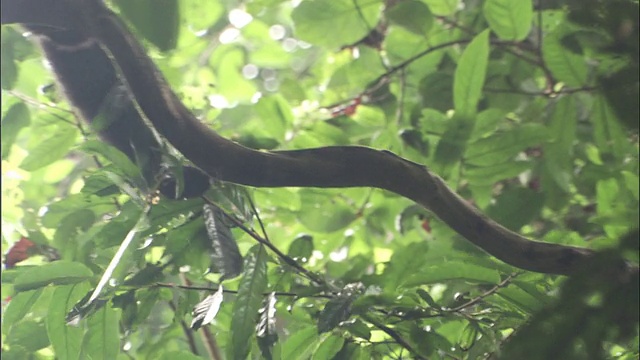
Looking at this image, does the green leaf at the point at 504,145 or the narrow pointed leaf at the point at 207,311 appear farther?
the green leaf at the point at 504,145

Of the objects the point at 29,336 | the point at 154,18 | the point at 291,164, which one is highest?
the point at 154,18

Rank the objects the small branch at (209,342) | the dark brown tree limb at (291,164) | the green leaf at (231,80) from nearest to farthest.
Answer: the dark brown tree limb at (291,164) < the small branch at (209,342) < the green leaf at (231,80)

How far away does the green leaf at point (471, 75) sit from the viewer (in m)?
0.71

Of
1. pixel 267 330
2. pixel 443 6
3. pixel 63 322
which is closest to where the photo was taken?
pixel 267 330

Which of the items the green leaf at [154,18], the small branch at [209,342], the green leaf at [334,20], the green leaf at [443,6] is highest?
the green leaf at [154,18]

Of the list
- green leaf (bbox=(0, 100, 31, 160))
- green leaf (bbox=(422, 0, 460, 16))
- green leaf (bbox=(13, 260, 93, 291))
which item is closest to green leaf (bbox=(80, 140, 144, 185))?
green leaf (bbox=(13, 260, 93, 291))

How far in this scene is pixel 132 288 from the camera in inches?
24.2

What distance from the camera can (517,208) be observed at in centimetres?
72

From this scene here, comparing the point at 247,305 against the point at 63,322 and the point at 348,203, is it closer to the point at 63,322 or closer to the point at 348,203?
the point at 63,322

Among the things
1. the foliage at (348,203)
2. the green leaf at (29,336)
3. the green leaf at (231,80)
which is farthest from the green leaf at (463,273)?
the green leaf at (231,80)

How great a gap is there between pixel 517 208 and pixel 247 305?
34 centimetres

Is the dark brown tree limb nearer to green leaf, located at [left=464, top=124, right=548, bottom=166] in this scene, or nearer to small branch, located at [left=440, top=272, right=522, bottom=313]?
small branch, located at [left=440, top=272, right=522, bottom=313]

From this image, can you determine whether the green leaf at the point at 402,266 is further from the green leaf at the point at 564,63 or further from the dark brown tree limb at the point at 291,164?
the green leaf at the point at 564,63

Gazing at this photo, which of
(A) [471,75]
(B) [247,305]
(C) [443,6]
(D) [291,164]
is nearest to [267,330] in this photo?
(B) [247,305]
